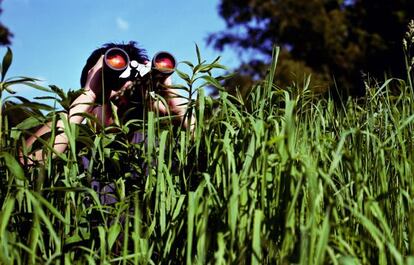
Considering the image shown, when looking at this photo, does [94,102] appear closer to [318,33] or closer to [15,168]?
[15,168]

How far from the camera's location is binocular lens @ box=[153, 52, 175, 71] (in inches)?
97.8

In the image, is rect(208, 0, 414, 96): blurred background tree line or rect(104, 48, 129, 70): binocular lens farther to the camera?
rect(208, 0, 414, 96): blurred background tree line

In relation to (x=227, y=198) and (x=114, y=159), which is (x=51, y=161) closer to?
(x=114, y=159)

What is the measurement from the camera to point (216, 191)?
1.80 metres

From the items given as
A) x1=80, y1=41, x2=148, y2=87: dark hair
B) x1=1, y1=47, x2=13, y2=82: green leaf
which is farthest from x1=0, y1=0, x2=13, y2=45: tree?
x1=1, y1=47, x2=13, y2=82: green leaf

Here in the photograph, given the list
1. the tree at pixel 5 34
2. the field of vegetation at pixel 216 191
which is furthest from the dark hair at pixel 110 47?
the tree at pixel 5 34

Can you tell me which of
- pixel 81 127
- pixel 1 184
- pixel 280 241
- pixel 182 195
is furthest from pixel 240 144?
pixel 1 184

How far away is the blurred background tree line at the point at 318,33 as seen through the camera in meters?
21.8

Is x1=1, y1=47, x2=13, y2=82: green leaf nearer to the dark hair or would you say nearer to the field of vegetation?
the field of vegetation

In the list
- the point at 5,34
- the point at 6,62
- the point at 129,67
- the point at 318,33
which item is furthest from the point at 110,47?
the point at 318,33

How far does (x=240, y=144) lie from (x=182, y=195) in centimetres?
21

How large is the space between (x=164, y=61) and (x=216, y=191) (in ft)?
2.67

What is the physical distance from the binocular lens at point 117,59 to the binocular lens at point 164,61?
11cm

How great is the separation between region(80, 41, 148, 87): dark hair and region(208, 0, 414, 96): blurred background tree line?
18104mm
